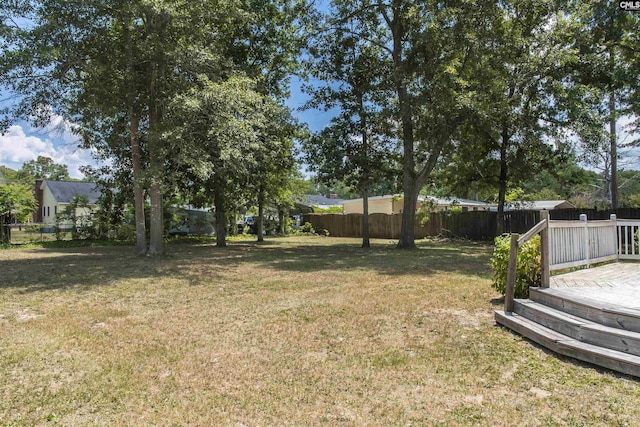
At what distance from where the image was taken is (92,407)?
10.1 feet

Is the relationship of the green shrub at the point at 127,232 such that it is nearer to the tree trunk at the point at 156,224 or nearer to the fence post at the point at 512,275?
the tree trunk at the point at 156,224

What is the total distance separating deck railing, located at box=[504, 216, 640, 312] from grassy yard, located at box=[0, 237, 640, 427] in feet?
2.95

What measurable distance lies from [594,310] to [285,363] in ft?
10.0

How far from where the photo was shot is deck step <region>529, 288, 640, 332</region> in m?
3.65

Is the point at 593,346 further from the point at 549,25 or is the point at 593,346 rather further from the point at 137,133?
the point at 549,25

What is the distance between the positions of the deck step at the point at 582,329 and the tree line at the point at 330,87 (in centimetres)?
775

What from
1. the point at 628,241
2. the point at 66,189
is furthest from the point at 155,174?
the point at 66,189

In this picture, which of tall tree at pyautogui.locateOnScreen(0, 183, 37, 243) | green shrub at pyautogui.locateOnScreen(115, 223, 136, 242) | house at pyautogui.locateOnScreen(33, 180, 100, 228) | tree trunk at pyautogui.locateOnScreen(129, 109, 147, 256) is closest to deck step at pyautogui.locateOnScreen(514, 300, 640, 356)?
tree trunk at pyautogui.locateOnScreen(129, 109, 147, 256)

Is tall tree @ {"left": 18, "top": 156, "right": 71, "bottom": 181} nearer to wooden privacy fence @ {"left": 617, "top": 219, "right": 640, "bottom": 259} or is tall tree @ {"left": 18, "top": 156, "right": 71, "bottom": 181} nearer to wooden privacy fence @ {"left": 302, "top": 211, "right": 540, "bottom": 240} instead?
wooden privacy fence @ {"left": 302, "top": 211, "right": 540, "bottom": 240}

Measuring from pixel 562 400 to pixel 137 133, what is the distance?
12722mm

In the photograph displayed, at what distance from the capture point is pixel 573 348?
12.3 ft

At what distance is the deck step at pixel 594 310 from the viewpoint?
12.0ft

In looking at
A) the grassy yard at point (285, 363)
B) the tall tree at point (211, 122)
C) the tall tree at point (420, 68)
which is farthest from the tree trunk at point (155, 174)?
the tall tree at point (420, 68)

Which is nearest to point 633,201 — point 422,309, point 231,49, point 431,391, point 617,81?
point 617,81
